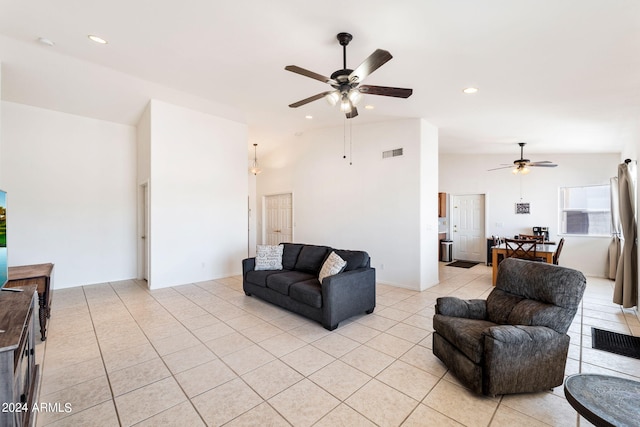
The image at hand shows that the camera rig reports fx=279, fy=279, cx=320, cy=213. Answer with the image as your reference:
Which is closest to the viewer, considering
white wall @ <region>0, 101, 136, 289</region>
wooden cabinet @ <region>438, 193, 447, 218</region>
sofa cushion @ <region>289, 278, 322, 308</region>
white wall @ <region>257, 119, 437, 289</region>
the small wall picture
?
sofa cushion @ <region>289, 278, 322, 308</region>

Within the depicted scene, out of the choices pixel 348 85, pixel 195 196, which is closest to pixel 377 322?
pixel 348 85

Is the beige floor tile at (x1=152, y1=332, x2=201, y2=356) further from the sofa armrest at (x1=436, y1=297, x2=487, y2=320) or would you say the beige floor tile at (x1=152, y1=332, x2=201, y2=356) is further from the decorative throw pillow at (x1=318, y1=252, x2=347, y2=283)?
the sofa armrest at (x1=436, y1=297, x2=487, y2=320)

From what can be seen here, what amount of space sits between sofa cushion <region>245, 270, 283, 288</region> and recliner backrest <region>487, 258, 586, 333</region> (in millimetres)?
2897

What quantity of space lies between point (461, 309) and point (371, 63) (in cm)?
239

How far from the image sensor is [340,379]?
2.37 m

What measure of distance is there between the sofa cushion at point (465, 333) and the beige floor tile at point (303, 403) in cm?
107

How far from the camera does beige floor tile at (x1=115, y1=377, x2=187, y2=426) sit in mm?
1959

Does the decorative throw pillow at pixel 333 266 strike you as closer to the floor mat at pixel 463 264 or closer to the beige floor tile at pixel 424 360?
the beige floor tile at pixel 424 360

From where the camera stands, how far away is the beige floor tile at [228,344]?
112 inches

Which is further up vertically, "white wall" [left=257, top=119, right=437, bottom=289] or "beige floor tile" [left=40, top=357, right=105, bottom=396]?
"white wall" [left=257, top=119, right=437, bottom=289]

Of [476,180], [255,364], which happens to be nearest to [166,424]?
[255,364]

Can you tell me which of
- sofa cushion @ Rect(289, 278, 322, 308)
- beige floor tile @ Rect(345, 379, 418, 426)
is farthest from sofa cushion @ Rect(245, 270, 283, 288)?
beige floor tile @ Rect(345, 379, 418, 426)

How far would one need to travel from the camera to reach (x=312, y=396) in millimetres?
2154

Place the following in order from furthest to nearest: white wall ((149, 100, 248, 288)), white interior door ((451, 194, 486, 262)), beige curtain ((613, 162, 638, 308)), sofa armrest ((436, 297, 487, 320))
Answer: white interior door ((451, 194, 486, 262)), white wall ((149, 100, 248, 288)), beige curtain ((613, 162, 638, 308)), sofa armrest ((436, 297, 487, 320))
